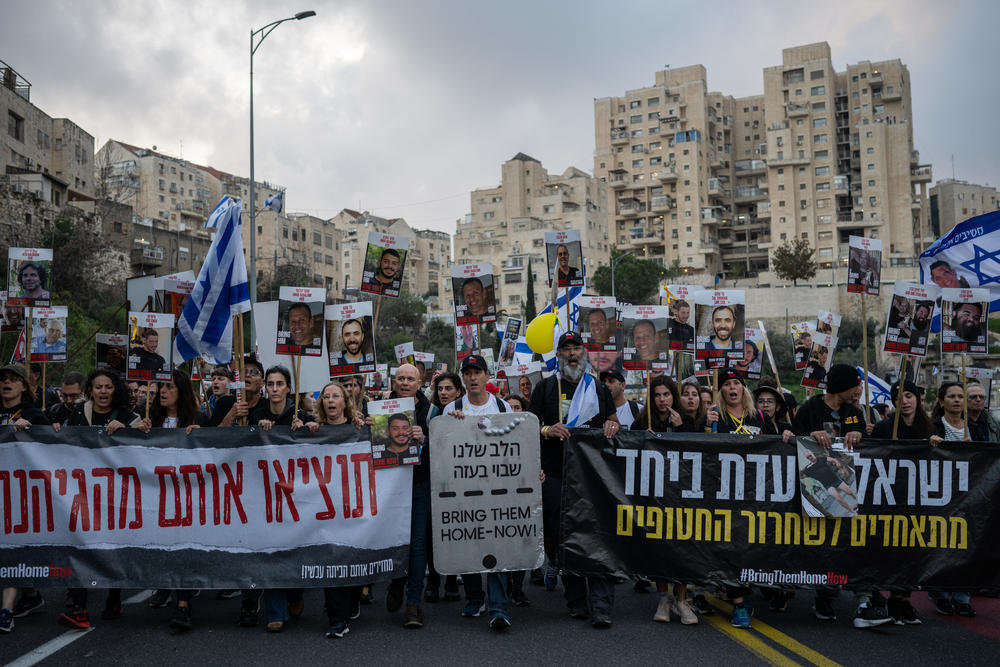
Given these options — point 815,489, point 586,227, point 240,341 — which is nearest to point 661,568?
point 815,489

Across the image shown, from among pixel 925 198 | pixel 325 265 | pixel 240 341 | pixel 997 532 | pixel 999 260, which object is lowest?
pixel 997 532

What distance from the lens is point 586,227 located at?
111250 mm

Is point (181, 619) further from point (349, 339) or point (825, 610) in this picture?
point (825, 610)

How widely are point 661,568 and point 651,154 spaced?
362ft

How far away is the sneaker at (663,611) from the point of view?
6.71m

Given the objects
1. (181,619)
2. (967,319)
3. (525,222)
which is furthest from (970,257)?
(525,222)

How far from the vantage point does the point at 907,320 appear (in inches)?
324

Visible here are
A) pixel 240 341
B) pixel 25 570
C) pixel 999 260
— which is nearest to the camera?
pixel 25 570

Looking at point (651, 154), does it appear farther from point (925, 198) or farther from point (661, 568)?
point (661, 568)

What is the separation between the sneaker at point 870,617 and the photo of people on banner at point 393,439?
3399 millimetres

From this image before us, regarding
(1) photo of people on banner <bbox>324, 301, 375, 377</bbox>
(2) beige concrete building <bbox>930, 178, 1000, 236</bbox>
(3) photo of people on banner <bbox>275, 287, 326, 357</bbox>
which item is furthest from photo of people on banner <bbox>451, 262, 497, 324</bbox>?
(2) beige concrete building <bbox>930, 178, 1000, 236</bbox>

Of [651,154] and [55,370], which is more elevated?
[651,154]

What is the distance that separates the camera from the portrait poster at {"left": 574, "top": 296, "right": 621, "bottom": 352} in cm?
1184

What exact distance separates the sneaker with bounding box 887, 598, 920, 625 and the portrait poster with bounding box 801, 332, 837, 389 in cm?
624
